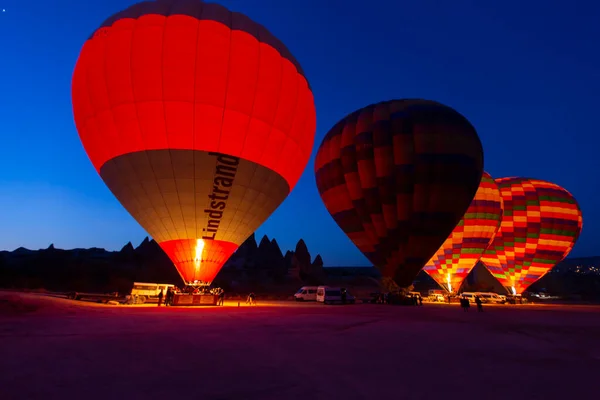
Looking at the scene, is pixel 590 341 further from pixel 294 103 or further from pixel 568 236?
pixel 568 236

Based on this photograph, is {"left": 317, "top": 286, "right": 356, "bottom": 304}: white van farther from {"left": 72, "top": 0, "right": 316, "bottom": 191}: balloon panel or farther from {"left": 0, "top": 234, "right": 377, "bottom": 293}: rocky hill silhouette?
{"left": 0, "top": 234, "right": 377, "bottom": 293}: rocky hill silhouette

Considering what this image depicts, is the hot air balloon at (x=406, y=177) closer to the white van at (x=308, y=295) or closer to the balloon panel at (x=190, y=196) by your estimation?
the balloon panel at (x=190, y=196)

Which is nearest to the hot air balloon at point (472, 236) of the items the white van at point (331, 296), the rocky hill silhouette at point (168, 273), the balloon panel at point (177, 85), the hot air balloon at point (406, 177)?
the hot air balloon at point (406, 177)

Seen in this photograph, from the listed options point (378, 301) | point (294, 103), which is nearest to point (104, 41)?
point (294, 103)

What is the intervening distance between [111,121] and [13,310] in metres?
7.80

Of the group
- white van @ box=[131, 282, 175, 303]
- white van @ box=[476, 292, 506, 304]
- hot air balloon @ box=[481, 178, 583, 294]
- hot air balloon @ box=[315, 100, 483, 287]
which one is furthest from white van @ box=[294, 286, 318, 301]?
hot air balloon @ box=[481, 178, 583, 294]

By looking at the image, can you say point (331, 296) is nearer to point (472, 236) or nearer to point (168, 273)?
point (472, 236)

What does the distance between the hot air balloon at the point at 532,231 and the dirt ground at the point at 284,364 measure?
2892cm

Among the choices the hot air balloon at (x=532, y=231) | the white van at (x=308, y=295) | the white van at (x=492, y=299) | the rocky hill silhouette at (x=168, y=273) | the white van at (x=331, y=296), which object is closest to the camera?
the white van at (x=331, y=296)

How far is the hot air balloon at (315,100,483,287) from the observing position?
20828mm

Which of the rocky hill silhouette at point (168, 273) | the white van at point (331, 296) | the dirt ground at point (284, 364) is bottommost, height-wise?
the dirt ground at point (284, 364)

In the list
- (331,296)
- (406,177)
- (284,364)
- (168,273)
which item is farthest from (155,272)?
(284,364)

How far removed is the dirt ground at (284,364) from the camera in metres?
4.11

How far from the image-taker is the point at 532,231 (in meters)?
34.0
